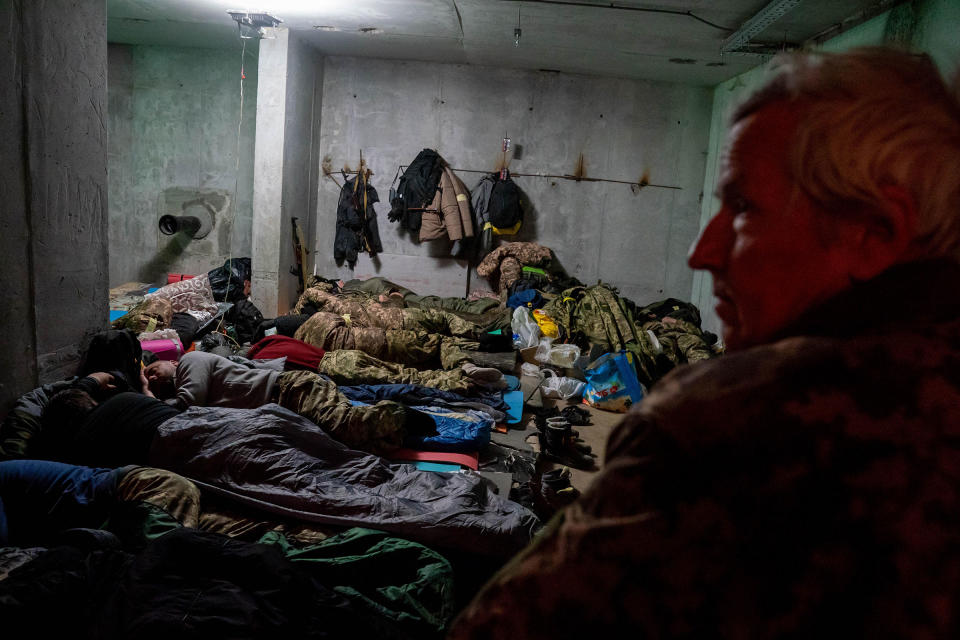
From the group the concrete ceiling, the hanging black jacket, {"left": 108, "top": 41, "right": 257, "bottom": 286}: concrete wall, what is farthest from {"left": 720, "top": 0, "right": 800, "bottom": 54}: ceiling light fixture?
{"left": 108, "top": 41, "right": 257, "bottom": 286}: concrete wall

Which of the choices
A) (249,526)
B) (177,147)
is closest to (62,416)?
(249,526)

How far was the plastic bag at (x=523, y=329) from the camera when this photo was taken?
18.3 ft

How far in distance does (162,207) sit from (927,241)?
26.8 ft

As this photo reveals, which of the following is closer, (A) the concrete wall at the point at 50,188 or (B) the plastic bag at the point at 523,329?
(A) the concrete wall at the point at 50,188

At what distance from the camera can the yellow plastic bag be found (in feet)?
19.2

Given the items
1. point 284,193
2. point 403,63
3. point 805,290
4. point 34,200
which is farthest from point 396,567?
point 403,63

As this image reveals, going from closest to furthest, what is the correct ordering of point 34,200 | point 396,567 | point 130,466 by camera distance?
point 396,567 < point 130,466 < point 34,200

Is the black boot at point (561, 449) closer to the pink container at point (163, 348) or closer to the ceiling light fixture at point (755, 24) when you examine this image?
the pink container at point (163, 348)

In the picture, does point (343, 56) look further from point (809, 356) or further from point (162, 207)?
point (809, 356)

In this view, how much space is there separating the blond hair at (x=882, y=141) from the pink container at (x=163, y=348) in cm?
449

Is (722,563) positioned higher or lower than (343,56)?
lower

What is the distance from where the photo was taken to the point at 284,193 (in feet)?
20.1

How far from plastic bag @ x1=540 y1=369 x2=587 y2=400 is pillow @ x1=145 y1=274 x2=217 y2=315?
314 cm

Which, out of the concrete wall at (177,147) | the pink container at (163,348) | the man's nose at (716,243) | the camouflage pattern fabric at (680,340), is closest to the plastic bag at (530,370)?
the camouflage pattern fabric at (680,340)
